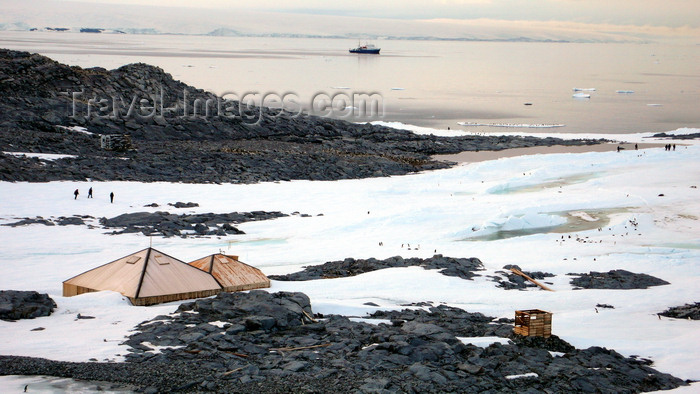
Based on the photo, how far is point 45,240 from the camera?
91.7 ft

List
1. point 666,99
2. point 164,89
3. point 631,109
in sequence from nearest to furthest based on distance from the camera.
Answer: point 164,89
point 631,109
point 666,99

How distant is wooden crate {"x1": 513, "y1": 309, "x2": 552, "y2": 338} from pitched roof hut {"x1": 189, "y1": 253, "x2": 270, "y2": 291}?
7.97 m

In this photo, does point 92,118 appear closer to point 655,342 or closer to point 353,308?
point 353,308

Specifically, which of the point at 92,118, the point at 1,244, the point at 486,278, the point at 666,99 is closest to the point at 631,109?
the point at 666,99

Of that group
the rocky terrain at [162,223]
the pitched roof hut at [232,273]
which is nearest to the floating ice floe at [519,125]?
the rocky terrain at [162,223]

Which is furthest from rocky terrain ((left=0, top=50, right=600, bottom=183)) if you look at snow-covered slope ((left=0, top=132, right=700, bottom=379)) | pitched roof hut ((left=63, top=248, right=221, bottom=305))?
pitched roof hut ((left=63, top=248, right=221, bottom=305))

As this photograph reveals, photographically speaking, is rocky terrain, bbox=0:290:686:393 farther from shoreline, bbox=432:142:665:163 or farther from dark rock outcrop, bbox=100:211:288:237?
shoreline, bbox=432:142:665:163

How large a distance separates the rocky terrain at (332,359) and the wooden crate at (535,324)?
27 cm

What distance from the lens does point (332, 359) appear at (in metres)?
15.9

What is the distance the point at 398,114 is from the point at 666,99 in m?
49.6

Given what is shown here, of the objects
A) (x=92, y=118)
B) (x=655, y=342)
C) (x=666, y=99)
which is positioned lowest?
(x=655, y=342)

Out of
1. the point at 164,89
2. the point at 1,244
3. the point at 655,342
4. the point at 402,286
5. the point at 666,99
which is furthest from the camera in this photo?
the point at 666,99

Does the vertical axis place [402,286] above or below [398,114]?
below

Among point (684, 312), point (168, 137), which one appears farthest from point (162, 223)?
point (168, 137)
